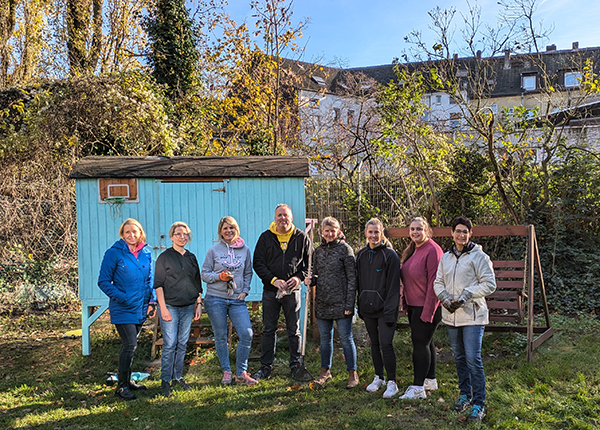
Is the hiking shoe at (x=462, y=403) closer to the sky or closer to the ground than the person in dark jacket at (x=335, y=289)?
closer to the ground

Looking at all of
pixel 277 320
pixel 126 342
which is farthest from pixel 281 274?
pixel 126 342

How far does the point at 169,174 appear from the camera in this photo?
593 centimetres

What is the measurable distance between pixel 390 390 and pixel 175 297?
2281 mm

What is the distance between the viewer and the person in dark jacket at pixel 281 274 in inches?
188

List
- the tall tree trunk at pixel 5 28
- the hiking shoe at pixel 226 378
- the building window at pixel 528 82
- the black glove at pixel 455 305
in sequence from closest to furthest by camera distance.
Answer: the black glove at pixel 455 305 < the hiking shoe at pixel 226 378 < the tall tree trunk at pixel 5 28 < the building window at pixel 528 82

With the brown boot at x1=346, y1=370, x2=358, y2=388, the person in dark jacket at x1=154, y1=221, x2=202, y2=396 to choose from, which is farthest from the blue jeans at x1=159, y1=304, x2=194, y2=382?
the brown boot at x1=346, y1=370, x2=358, y2=388

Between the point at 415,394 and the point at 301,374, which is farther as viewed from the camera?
the point at 301,374

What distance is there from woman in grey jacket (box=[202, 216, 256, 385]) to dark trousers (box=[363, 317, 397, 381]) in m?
1.29

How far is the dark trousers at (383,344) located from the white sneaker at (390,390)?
5 centimetres

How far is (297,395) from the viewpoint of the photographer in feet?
14.7

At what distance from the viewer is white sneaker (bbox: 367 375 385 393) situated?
14.6 feet

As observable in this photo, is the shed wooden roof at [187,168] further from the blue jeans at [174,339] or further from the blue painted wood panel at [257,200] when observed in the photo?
the blue jeans at [174,339]

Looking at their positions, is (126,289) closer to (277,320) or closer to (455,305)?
(277,320)

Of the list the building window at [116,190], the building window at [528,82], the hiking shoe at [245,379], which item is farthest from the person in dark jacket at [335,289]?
the building window at [528,82]
